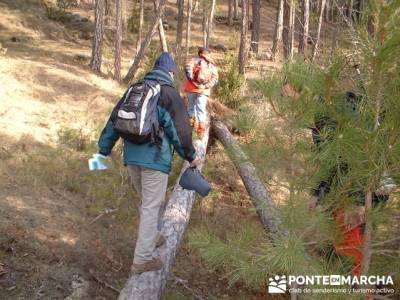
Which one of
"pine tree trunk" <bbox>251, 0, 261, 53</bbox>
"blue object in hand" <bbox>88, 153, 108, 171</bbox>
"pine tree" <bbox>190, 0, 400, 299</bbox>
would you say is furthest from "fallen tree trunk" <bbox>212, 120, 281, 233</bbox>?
"pine tree trunk" <bbox>251, 0, 261, 53</bbox>

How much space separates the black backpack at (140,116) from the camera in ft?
12.1

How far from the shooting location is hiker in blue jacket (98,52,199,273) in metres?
3.91

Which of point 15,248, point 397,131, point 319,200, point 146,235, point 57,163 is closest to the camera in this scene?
point 397,131

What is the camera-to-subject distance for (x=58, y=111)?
347 inches

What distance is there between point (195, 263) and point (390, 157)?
12.9 ft

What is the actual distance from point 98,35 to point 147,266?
9.28m

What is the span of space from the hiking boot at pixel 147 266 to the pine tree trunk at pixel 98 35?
29.3 feet

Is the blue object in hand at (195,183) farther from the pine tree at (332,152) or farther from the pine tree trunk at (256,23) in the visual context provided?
the pine tree trunk at (256,23)

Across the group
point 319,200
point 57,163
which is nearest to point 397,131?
point 319,200

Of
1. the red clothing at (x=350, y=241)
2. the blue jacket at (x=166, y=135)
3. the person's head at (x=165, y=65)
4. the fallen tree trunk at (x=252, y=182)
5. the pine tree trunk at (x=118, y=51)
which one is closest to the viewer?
the red clothing at (x=350, y=241)

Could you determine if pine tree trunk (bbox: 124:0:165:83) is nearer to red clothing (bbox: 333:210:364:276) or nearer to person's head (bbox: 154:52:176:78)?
person's head (bbox: 154:52:176:78)

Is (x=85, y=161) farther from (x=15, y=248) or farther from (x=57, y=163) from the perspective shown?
(x=15, y=248)

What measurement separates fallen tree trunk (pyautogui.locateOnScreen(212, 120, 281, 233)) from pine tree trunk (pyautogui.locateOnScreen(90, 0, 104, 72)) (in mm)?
5125

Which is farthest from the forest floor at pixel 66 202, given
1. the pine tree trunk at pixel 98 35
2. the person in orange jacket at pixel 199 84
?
the person in orange jacket at pixel 199 84
